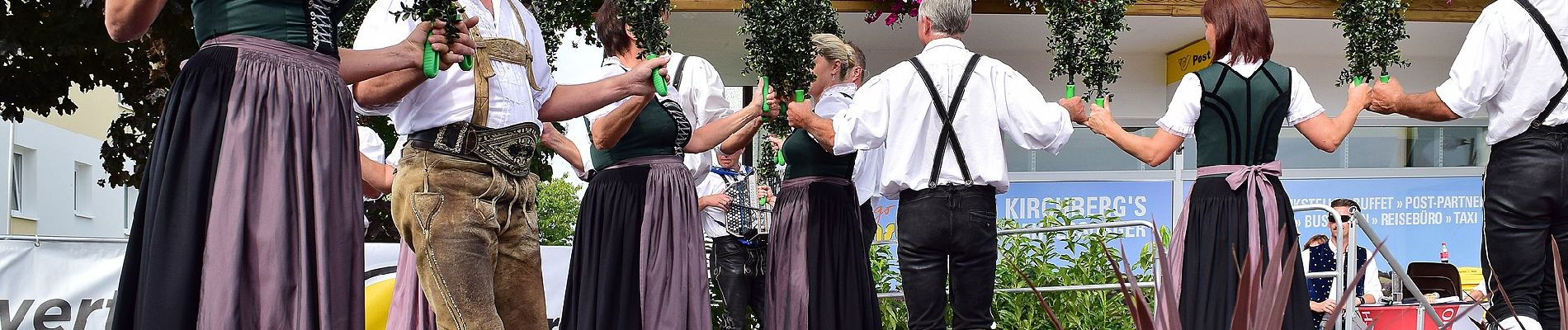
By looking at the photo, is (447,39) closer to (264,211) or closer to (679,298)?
(264,211)

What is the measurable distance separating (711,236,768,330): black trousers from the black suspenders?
1.64 m

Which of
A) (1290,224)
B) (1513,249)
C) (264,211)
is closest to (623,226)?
(264,211)

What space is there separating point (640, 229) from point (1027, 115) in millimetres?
1509

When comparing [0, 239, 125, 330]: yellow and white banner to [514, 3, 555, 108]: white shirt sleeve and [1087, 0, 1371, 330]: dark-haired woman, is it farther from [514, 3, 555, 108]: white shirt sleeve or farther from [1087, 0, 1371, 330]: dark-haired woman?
[1087, 0, 1371, 330]: dark-haired woman

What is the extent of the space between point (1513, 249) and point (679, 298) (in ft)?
9.39

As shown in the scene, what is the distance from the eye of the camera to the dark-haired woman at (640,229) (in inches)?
172

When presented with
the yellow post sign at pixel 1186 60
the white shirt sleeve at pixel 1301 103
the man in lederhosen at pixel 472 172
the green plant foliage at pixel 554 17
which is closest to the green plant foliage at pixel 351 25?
the green plant foliage at pixel 554 17

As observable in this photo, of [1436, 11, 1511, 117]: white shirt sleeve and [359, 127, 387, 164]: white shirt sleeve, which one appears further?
[359, 127, 387, 164]: white shirt sleeve

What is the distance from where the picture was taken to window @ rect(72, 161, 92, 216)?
565 inches

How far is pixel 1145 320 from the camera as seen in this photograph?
1512mm

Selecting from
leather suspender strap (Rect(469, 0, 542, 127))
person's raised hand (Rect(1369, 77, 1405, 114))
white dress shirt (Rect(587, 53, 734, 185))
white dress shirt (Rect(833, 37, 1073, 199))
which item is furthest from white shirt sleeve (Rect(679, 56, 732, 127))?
person's raised hand (Rect(1369, 77, 1405, 114))

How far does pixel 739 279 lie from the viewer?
232 inches

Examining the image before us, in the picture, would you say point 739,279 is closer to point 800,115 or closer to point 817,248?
point 817,248

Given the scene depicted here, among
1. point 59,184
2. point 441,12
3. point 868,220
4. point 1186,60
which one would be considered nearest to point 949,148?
point 868,220
